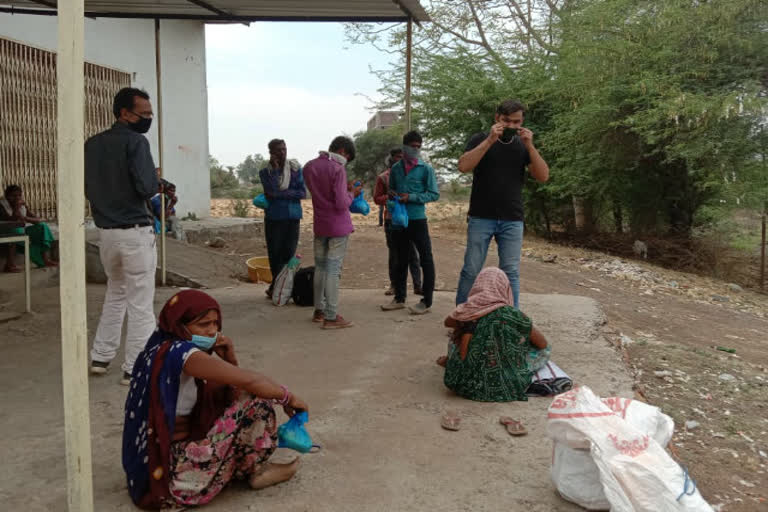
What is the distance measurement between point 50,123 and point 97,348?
6125 mm

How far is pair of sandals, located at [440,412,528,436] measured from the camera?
136 inches

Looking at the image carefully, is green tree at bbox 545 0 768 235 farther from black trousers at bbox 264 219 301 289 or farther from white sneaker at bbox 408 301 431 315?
black trousers at bbox 264 219 301 289

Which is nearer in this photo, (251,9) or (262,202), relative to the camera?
(262,202)

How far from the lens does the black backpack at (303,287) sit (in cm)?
679

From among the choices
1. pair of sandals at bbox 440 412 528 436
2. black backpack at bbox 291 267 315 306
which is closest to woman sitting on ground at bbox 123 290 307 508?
pair of sandals at bbox 440 412 528 436

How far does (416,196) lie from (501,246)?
1.21m

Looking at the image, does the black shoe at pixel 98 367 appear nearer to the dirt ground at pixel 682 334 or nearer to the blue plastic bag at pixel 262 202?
the blue plastic bag at pixel 262 202

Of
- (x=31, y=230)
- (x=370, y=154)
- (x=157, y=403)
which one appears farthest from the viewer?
(x=370, y=154)

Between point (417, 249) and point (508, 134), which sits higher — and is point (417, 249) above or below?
below

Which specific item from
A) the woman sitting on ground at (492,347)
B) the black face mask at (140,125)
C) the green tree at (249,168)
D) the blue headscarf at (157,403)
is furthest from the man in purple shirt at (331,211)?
the green tree at (249,168)

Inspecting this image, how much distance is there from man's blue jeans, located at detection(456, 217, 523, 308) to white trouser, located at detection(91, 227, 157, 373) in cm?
232

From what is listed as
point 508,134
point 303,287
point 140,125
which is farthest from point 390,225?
point 140,125

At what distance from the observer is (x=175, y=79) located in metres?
12.0

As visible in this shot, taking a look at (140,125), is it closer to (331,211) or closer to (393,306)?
(331,211)
